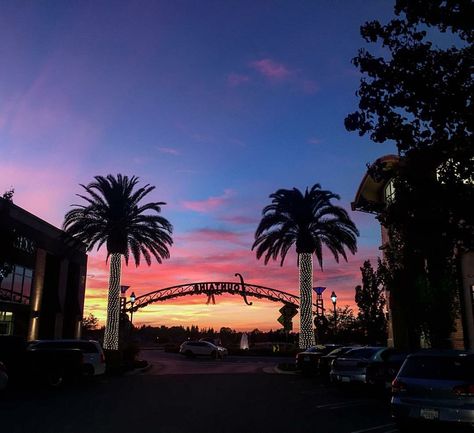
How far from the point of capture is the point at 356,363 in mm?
17078

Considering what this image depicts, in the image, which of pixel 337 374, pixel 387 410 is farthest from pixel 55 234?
pixel 387 410

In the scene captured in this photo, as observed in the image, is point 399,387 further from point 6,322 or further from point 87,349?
point 6,322

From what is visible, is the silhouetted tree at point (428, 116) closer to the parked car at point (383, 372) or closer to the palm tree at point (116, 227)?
the parked car at point (383, 372)

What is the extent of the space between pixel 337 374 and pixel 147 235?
1975cm

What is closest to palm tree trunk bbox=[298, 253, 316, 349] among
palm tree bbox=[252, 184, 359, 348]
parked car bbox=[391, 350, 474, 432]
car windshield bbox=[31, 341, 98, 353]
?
palm tree bbox=[252, 184, 359, 348]

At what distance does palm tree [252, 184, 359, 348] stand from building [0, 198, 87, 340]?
12937mm

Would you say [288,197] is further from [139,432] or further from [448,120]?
[139,432]

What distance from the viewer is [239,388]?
19391 millimetres

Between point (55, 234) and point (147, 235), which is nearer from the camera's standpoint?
point (147, 235)

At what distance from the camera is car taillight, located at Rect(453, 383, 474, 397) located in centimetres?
871

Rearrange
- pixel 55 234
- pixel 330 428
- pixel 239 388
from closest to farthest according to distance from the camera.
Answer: pixel 330 428 → pixel 239 388 → pixel 55 234

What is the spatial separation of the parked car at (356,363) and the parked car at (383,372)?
12 cm

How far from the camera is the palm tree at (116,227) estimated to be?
33156 mm

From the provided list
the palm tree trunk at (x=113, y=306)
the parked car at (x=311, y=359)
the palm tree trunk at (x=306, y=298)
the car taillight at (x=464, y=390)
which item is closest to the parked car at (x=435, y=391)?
the car taillight at (x=464, y=390)
